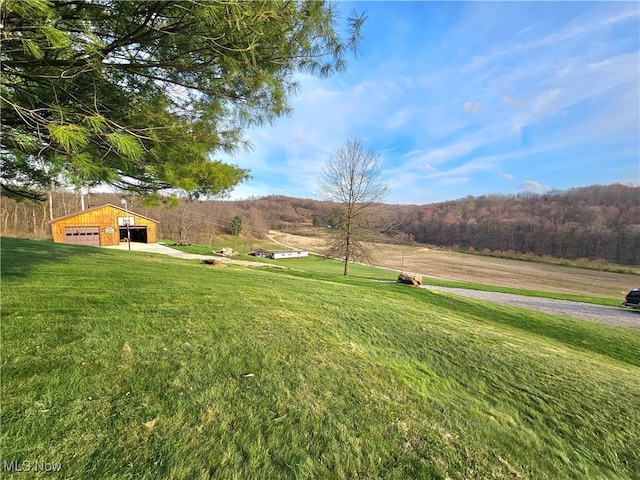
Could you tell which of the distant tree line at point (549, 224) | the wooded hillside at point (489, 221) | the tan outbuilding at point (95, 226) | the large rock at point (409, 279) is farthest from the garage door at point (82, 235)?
the distant tree line at point (549, 224)

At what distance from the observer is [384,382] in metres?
2.89

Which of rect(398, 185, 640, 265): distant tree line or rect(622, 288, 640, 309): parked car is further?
rect(398, 185, 640, 265): distant tree line

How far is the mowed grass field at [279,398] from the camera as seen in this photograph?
1756 millimetres

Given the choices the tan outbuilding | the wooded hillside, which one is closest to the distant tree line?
the wooded hillside

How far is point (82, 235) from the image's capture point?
80.2 feet

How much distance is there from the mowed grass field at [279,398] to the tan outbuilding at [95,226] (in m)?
23.7

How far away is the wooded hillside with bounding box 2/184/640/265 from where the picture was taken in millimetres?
33719

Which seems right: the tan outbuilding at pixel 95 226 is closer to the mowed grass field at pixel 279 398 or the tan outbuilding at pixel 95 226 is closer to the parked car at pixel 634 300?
the mowed grass field at pixel 279 398

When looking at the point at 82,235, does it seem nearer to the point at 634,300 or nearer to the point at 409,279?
the point at 409,279

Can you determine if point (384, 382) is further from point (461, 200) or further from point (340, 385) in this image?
point (461, 200)

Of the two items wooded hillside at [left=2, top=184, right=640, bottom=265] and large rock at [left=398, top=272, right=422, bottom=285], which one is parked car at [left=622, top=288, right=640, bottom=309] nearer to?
large rock at [left=398, top=272, right=422, bottom=285]

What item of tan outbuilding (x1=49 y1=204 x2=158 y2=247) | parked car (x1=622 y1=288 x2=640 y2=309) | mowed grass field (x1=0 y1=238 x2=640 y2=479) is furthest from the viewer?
tan outbuilding (x1=49 y1=204 x2=158 y2=247)

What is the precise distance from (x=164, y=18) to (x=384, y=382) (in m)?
4.13

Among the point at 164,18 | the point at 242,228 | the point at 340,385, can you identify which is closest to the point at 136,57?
the point at 164,18
